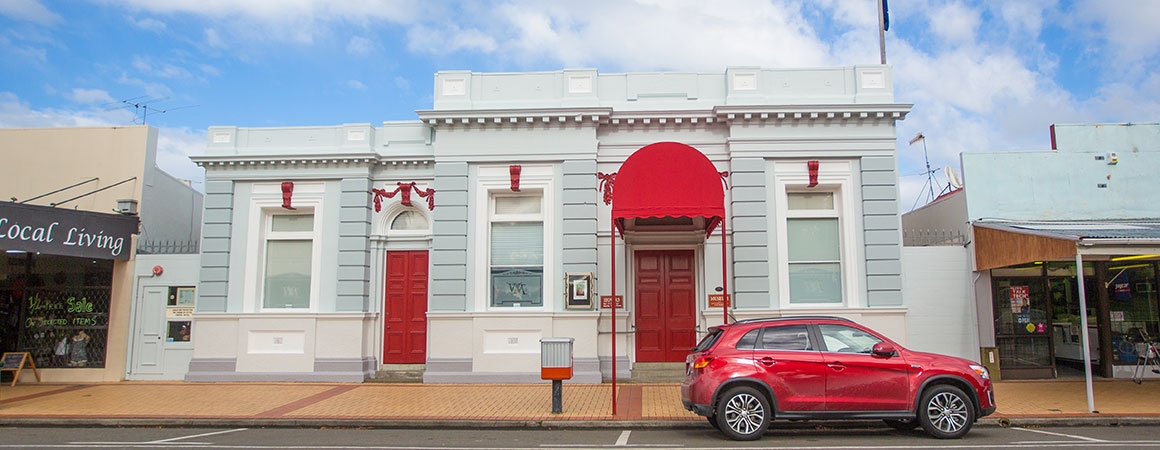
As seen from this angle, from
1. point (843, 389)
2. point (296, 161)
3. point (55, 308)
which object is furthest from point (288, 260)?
point (843, 389)

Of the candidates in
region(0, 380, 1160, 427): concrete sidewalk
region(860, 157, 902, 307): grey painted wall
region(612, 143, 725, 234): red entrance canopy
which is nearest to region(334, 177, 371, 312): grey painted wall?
region(0, 380, 1160, 427): concrete sidewalk

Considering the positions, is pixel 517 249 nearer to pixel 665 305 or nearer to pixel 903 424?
pixel 665 305

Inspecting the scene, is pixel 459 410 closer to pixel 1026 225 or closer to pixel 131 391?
pixel 131 391

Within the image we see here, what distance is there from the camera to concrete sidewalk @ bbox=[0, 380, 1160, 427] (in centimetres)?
1071

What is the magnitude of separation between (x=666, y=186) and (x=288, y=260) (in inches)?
344

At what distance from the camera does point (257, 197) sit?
52.7 feet

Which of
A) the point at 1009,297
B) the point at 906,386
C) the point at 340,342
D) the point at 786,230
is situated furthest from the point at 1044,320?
the point at 340,342

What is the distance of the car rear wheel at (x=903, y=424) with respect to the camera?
9781 mm

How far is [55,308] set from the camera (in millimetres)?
16188

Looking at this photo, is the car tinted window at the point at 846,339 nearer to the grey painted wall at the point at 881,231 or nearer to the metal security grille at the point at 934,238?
the grey painted wall at the point at 881,231

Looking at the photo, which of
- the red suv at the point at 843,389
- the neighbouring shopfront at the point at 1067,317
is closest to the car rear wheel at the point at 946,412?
the red suv at the point at 843,389

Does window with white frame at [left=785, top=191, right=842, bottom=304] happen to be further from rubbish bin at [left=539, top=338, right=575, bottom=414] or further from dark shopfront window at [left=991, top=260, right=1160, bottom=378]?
rubbish bin at [left=539, top=338, right=575, bottom=414]

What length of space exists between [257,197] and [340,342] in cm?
366

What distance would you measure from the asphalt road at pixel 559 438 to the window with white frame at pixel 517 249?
189 inches
